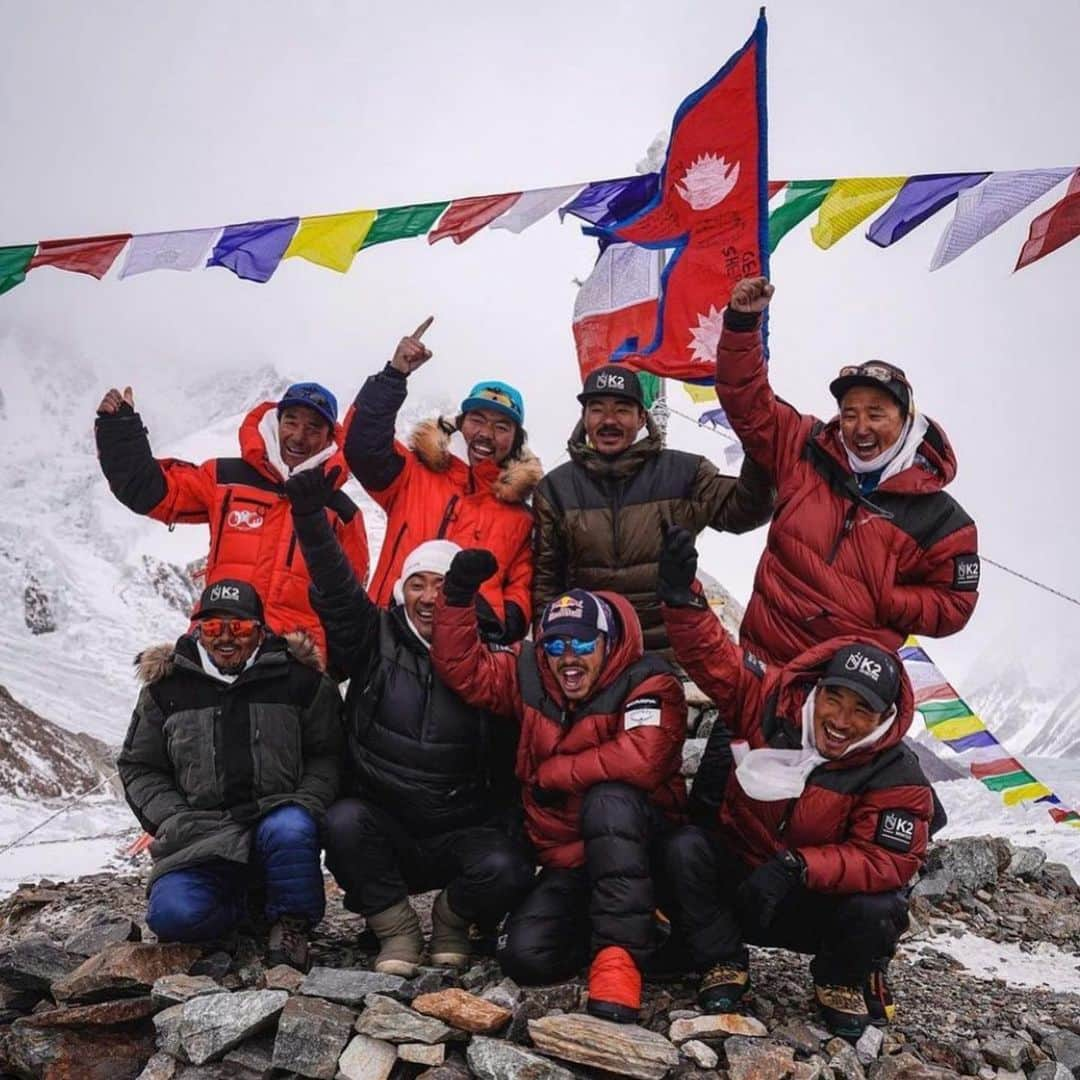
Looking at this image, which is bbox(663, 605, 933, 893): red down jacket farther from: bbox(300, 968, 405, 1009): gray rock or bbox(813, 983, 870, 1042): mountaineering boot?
bbox(300, 968, 405, 1009): gray rock

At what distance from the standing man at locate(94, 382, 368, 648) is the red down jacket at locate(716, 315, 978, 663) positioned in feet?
6.91

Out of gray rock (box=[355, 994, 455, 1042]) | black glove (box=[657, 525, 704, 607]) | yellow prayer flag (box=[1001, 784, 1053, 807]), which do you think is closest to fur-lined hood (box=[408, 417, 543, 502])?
black glove (box=[657, 525, 704, 607])

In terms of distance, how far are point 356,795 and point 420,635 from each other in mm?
816

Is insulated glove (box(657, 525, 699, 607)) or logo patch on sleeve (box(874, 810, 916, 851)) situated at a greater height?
insulated glove (box(657, 525, 699, 607))

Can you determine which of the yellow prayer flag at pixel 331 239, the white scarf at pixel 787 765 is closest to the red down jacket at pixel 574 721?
the white scarf at pixel 787 765

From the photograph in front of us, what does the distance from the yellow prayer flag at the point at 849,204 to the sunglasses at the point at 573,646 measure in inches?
166

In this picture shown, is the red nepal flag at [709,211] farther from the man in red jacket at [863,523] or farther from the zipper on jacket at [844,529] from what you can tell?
the zipper on jacket at [844,529]

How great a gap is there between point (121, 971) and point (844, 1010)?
114 inches

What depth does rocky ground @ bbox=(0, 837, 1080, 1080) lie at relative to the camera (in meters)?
3.09

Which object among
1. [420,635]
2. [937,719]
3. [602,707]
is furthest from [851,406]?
[937,719]

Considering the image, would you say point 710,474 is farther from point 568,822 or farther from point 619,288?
point 619,288

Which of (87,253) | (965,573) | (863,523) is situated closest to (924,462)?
(863,523)

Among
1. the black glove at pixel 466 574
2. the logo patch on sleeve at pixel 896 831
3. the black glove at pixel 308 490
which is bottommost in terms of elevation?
the logo patch on sleeve at pixel 896 831

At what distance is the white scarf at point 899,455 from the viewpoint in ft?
12.9
